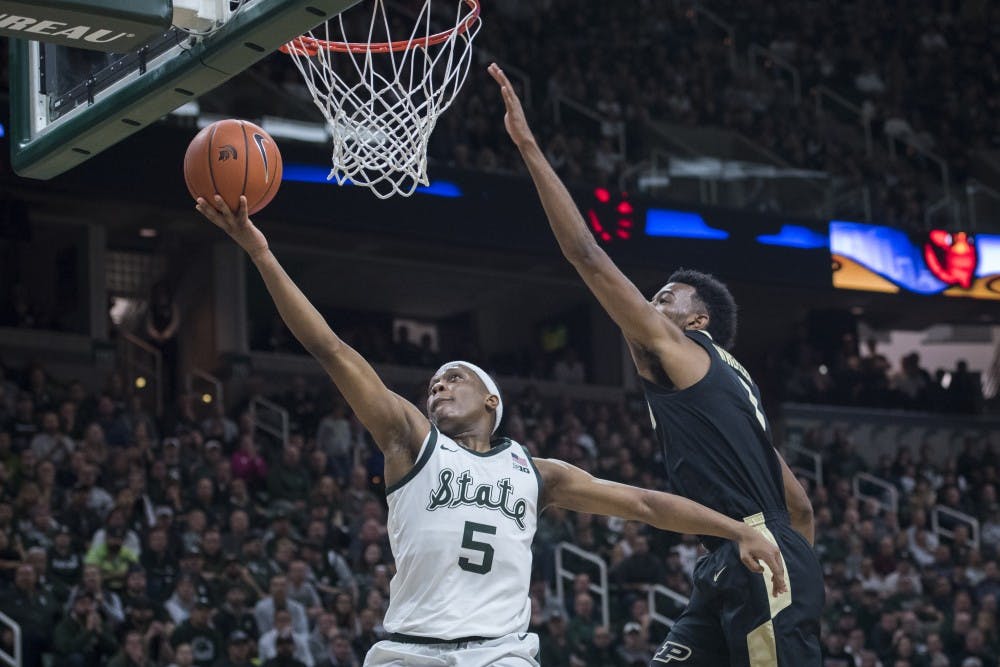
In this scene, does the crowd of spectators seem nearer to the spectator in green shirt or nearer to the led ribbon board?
the spectator in green shirt

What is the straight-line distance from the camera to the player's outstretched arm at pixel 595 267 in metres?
4.83

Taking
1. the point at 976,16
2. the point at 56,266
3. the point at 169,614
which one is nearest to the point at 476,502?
the point at 169,614

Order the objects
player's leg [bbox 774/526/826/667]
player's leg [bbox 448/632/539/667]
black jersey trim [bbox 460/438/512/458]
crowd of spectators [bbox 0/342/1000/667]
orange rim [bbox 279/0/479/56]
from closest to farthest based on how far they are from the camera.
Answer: player's leg [bbox 448/632/539/667], player's leg [bbox 774/526/826/667], black jersey trim [bbox 460/438/512/458], orange rim [bbox 279/0/479/56], crowd of spectators [bbox 0/342/1000/667]

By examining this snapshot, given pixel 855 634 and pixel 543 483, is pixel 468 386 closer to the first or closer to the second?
pixel 543 483

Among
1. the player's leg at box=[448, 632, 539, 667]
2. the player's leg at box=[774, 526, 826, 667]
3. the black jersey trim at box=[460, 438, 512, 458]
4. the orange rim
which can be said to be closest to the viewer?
the player's leg at box=[448, 632, 539, 667]

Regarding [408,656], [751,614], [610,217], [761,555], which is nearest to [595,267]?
[761,555]

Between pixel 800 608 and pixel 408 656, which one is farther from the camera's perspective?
pixel 800 608

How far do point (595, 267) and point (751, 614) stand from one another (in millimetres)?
1218

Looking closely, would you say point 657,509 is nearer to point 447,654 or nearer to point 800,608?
point 800,608

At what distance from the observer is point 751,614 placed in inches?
191

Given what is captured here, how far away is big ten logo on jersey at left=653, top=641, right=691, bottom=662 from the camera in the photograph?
4.99 meters

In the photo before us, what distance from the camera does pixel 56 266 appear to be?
60.5ft

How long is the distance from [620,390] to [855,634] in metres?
8.35

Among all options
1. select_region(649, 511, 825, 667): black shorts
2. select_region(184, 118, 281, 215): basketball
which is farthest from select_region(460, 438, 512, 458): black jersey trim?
select_region(184, 118, 281, 215): basketball
